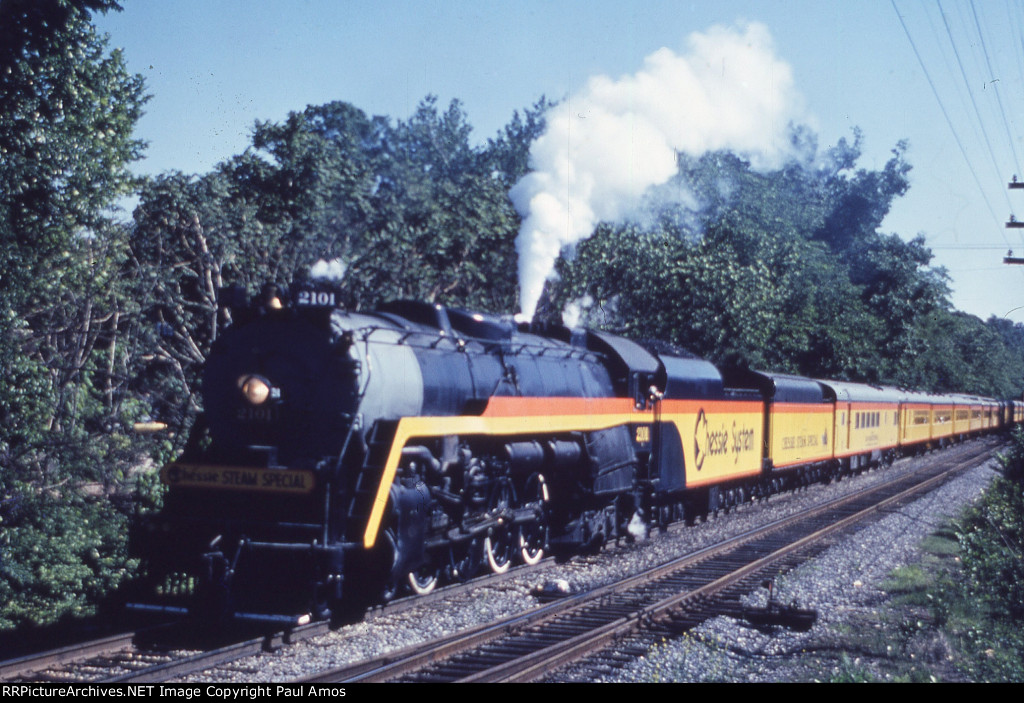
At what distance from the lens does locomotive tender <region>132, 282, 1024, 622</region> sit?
7.93 metres

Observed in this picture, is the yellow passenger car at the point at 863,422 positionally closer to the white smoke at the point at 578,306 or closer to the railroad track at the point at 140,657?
the white smoke at the point at 578,306

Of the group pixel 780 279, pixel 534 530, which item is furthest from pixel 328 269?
pixel 780 279

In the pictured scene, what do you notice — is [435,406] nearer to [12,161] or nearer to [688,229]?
[12,161]

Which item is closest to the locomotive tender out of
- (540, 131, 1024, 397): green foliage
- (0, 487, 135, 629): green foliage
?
(0, 487, 135, 629): green foliage

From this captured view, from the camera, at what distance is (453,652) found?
26.1ft

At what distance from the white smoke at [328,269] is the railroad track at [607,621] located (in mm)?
9537

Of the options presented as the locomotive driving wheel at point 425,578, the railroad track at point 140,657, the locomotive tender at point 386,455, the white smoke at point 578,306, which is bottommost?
the railroad track at point 140,657

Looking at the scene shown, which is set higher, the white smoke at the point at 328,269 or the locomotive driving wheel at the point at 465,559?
the white smoke at the point at 328,269

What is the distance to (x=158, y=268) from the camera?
631 inches

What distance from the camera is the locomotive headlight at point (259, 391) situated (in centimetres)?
848

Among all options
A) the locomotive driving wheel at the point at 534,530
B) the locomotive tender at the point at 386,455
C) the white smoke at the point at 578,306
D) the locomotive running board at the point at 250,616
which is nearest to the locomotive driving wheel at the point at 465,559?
the locomotive tender at the point at 386,455

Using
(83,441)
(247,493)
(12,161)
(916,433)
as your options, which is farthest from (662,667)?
(916,433)

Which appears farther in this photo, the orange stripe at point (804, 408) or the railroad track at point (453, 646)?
the orange stripe at point (804, 408)

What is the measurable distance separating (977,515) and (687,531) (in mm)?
5839
